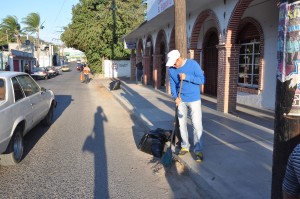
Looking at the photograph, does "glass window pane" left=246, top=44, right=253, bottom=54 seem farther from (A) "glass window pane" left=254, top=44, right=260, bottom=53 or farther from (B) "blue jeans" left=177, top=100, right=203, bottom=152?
(B) "blue jeans" left=177, top=100, right=203, bottom=152

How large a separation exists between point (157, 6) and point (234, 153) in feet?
31.6

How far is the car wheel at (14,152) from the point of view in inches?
211

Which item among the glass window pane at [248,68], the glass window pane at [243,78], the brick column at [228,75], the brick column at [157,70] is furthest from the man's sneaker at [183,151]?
the brick column at [157,70]

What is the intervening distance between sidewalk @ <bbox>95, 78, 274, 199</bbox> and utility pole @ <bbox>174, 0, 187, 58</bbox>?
196 centimetres

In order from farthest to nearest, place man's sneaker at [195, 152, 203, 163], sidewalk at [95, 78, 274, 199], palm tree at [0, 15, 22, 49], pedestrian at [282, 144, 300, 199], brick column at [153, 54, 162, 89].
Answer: palm tree at [0, 15, 22, 49]
brick column at [153, 54, 162, 89]
man's sneaker at [195, 152, 203, 163]
sidewalk at [95, 78, 274, 199]
pedestrian at [282, 144, 300, 199]

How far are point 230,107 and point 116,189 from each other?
654 centimetres

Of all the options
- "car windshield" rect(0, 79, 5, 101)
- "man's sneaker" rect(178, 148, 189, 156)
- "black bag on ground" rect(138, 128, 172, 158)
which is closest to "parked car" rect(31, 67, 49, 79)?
"car windshield" rect(0, 79, 5, 101)

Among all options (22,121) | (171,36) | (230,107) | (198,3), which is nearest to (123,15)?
(171,36)

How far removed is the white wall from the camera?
3591 centimetres

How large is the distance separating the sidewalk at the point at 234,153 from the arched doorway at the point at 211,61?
16.7ft

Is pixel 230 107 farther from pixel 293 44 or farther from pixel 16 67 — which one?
pixel 16 67

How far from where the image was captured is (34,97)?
7090mm

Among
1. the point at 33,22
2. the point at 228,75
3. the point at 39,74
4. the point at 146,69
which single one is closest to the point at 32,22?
the point at 33,22

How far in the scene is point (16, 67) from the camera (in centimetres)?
4556
